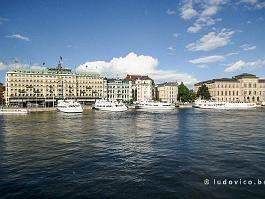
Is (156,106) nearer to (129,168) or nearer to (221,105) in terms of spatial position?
(221,105)

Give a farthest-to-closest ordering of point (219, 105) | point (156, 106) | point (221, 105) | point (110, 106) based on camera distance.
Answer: point (219, 105) < point (221, 105) < point (156, 106) < point (110, 106)

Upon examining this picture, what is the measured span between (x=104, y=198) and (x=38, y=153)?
59.4 feet

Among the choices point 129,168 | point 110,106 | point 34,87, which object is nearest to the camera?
point 129,168

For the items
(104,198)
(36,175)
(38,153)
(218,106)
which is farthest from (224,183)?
(218,106)

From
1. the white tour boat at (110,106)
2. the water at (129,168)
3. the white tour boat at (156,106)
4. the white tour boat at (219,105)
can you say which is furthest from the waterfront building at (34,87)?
the water at (129,168)

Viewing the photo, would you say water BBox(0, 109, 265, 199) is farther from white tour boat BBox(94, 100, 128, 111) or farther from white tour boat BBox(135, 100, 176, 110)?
white tour boat BBox(135, 100, 176, 110)

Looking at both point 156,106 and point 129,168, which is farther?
point 156,106

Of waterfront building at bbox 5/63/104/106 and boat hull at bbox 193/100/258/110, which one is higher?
waterfront building at bbox 5/63/104/106

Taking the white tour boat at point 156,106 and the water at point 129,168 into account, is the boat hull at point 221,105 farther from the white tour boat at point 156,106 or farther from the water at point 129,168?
the water at point 129,168

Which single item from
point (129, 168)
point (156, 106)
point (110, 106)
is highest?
point (110, 106)

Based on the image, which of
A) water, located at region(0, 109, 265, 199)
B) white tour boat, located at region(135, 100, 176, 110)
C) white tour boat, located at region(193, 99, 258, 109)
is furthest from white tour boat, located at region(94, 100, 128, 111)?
water, located at region(0, 109, 265, 199)

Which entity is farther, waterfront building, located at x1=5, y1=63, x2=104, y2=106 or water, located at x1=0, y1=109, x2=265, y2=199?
waterfront building, located at x1=5, y1=63, x2=104, y2=106

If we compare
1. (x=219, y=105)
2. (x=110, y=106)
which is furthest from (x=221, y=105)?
(x=110, y=106)

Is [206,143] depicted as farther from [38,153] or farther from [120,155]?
[38,153]
